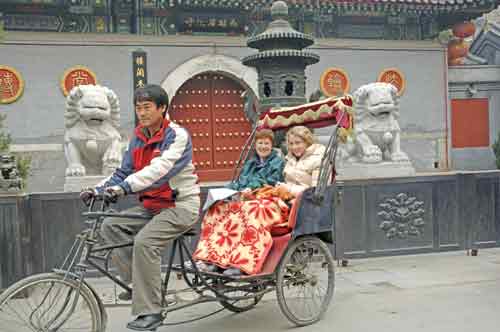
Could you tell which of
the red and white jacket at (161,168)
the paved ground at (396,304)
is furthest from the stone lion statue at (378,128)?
the red and white jacket at (161,168)

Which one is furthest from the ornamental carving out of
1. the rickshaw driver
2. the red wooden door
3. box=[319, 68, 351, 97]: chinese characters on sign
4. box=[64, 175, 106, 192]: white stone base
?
box=[319, 68, 351, 97]: chinese characters on sign

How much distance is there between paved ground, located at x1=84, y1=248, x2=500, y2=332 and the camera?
3939 mm

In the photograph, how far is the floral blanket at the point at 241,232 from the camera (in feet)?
12.0

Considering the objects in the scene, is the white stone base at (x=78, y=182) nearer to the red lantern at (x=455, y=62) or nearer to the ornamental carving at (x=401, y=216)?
the ornamental carving at (x=401, y=216)

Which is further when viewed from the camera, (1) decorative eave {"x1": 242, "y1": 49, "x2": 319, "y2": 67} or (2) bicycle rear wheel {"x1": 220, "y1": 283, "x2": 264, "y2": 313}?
(1) decorative eave {"x1": 242, "y1": 49, "x2": 319, "y2": 67}

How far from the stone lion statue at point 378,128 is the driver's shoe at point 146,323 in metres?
4.55

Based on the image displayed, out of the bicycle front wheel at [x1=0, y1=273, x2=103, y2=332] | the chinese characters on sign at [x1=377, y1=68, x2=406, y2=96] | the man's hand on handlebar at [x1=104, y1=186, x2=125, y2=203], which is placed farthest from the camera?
the chinese characters on sign at [x1=377, y1=68, x2=406, y2=96]

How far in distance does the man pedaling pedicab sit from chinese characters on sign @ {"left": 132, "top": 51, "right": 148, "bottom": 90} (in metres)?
8.51

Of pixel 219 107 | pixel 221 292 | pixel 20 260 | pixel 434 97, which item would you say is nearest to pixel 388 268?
pixel 221 292

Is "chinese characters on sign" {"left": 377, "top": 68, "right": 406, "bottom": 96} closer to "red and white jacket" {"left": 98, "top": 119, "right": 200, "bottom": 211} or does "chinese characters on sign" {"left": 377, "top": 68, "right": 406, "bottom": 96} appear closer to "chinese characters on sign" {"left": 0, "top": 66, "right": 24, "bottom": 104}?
"chinese characters on sign" {"left": 0, "top": 66, "right": 24, "bottom": 104}

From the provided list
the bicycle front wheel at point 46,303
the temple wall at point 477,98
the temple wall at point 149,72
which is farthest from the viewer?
the temple wall at point 477,98

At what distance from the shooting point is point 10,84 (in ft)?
37.7

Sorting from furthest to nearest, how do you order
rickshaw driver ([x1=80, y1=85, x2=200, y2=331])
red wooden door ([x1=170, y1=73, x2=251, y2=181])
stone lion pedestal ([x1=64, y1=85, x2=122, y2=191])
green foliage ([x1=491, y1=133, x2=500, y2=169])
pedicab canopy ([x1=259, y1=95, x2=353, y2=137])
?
green foliage ([x1=491, y1=133, x2=500, y2=169]) → red wooden door ([x1=170, y1=73, x2=251, y2=181]) → stone lion pedestal ([x1=64, y1=85, x2=122, y2=191]) → pedicab canopy ([x1=259, y1=95, x2=353, y2=137]) → rickshaw driver ([x1=80, y1=85, x2=200, y2=331])

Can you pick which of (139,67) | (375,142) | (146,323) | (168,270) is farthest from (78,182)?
(139,67)
